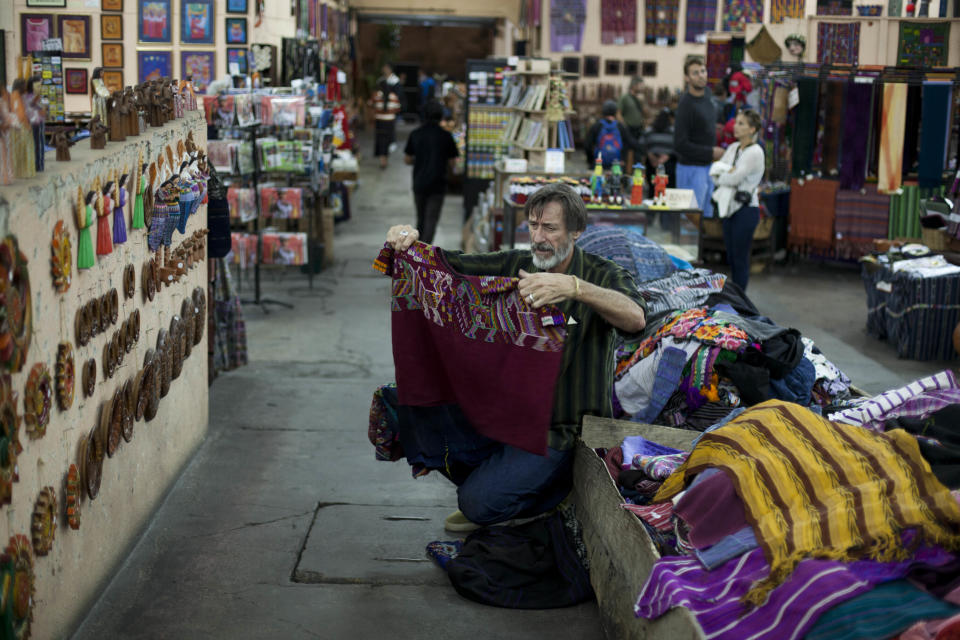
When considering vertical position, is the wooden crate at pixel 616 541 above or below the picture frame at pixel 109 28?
below

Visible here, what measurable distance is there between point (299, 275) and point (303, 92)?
183cm

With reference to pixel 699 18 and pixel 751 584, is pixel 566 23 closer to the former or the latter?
pixel 699 18

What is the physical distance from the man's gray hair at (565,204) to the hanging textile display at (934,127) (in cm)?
712

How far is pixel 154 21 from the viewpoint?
1055 cm

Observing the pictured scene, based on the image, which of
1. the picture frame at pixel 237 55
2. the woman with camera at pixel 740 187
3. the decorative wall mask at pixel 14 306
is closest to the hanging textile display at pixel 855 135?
the woman with camera at pixel 740 187

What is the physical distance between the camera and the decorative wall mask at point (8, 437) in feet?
9.92

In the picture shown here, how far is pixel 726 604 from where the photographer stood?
3131 millimetres

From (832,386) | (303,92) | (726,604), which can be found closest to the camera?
(726,604)

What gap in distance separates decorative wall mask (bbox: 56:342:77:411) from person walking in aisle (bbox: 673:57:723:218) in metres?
8.20

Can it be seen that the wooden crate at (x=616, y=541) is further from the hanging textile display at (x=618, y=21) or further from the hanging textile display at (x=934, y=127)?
the hanging textile display at (x=618, y=21)

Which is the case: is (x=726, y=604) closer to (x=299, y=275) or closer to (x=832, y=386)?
(x=832, y=386)

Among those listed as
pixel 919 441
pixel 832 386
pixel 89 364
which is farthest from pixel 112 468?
pixel 832 386

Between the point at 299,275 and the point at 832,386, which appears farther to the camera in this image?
the point at 299,275

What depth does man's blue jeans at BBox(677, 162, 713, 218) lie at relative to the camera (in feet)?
36.6
